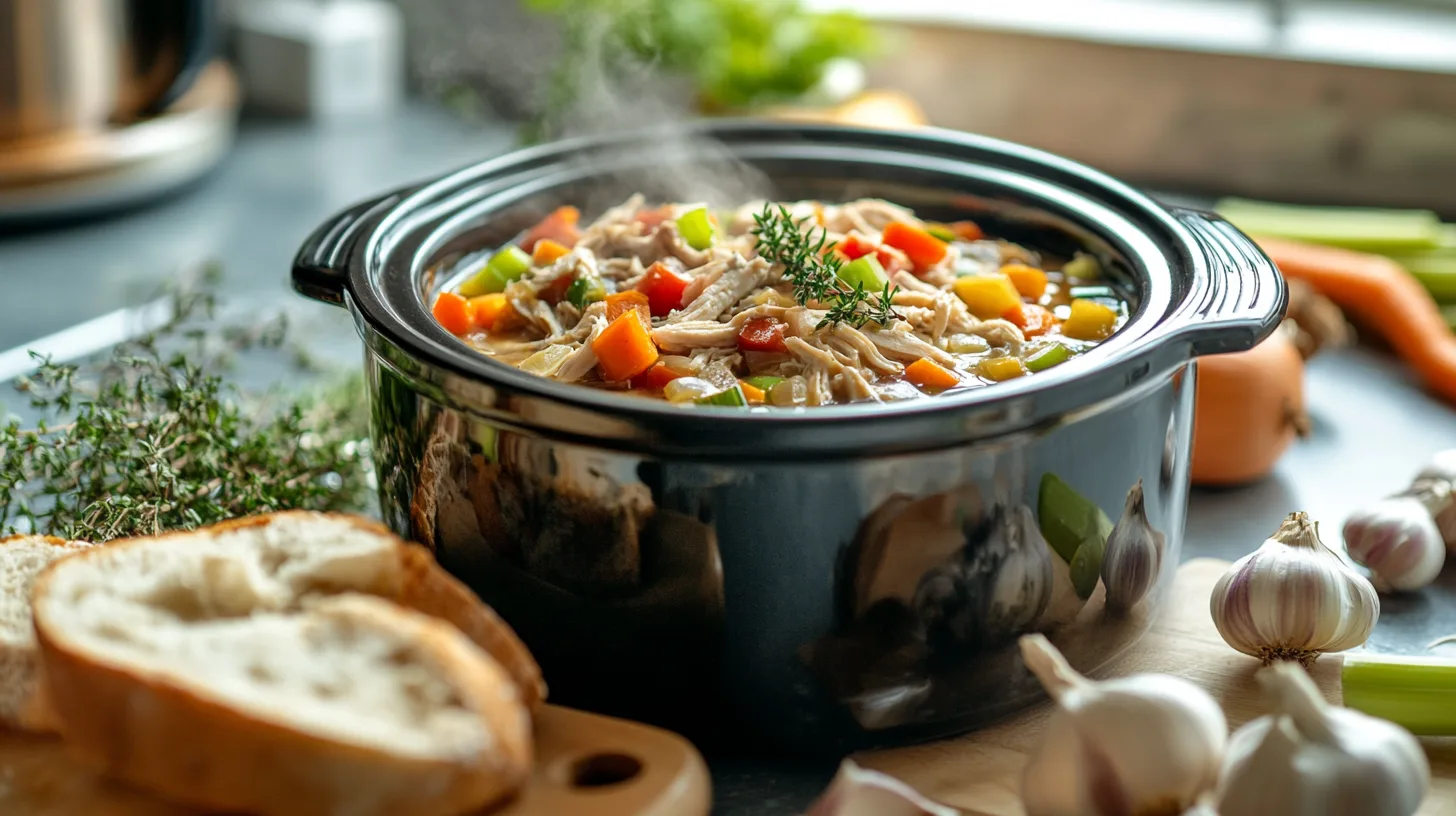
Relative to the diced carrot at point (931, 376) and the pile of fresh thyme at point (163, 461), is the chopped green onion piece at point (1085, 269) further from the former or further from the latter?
the pile of fresh thyme at point (163, 461)

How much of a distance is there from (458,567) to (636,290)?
0.53 m

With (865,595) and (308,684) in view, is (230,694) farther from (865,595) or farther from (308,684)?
(865,595)

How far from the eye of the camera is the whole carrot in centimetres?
311

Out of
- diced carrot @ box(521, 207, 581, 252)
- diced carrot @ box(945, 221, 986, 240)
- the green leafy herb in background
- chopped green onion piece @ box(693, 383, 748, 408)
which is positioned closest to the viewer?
chopped green onion piece @ box(693, 383, 748, 408)

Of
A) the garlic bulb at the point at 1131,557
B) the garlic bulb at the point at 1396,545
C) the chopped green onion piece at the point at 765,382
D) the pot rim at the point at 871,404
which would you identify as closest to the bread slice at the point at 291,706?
the pot rim at the point at 871,404

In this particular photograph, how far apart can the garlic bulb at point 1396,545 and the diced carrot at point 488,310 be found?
138cm

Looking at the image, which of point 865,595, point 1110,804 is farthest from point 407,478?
point 1110,804

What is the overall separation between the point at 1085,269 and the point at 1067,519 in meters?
0.75

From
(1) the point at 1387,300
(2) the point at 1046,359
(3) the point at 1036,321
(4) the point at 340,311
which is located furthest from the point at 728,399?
(1) the point at 1387,300

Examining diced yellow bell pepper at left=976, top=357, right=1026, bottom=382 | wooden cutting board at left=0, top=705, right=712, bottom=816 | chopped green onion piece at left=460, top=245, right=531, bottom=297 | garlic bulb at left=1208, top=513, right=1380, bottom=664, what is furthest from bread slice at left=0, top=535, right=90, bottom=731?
garlic bulb at left=1208, top=513, right=1380, bottom=664

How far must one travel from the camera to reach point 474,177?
2414 millimetres

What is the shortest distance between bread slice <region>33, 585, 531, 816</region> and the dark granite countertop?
16.9 inches

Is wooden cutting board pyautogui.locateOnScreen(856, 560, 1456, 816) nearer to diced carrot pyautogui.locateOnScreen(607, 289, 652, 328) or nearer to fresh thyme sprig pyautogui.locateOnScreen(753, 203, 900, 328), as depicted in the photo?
fresh thyme sprig pyautogui.locateOnScreen(753, 203, 900, 328)

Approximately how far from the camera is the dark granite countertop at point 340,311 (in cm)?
228
